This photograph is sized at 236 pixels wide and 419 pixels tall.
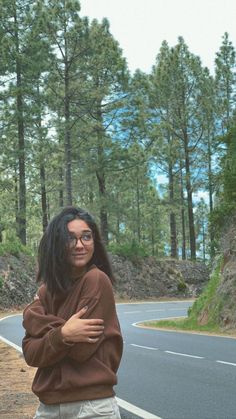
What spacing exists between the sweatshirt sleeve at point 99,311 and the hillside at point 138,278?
93.3 ft

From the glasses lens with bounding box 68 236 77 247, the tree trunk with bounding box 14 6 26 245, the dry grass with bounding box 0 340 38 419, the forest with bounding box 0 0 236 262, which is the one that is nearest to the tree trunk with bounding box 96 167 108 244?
the forest with bounding box 0 0 236 262

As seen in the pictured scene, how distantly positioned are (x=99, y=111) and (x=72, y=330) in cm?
3589

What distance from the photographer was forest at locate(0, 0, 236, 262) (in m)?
33.4

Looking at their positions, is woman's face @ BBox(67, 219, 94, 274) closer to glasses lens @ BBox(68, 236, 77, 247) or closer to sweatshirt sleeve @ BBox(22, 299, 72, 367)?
glasses lens @ BBox(68, 236, 77, 247)

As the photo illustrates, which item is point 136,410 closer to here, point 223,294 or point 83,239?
point 83,239

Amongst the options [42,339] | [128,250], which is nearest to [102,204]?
[128,250]

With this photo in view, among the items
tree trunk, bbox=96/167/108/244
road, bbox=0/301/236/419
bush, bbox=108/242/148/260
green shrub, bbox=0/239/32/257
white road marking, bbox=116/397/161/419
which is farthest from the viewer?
bush, bbox=108/242/148/260

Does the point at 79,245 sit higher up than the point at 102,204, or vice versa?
the point at 102,204

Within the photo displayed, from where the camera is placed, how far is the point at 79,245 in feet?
8.86

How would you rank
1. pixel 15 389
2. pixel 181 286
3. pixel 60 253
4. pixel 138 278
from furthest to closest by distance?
1. pixel 181 286
2. pixel 138 278
3. pixel 15 389
4. pixel 60 253

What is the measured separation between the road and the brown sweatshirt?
4.32 meters

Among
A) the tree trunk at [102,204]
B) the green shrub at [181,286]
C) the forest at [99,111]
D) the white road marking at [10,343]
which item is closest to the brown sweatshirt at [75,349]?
the white road marking at [10,343]

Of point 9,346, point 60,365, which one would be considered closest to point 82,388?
point 60,365

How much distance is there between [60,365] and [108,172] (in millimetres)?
36750
